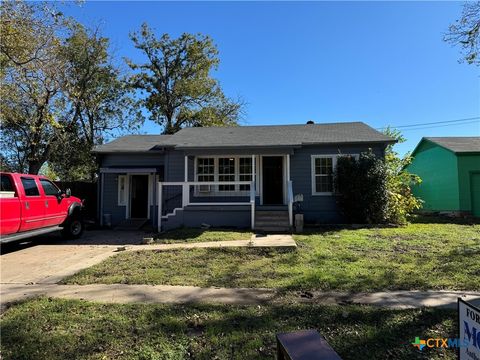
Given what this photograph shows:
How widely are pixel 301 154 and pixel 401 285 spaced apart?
9271mm

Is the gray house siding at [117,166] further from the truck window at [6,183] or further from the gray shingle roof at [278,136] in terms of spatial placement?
the truck window at [6,183]

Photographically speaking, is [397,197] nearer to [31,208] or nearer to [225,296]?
[225,296]

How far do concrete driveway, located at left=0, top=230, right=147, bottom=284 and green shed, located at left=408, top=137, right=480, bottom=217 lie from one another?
1596 centimetres

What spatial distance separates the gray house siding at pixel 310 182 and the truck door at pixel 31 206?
9.11 m

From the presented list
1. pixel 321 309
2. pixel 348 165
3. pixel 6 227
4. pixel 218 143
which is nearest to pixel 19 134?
pixel 218 143

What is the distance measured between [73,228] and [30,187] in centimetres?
279

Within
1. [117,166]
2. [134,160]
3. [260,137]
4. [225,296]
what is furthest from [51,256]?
[260,137]

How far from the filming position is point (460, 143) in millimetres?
19953

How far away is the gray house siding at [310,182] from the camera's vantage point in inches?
560

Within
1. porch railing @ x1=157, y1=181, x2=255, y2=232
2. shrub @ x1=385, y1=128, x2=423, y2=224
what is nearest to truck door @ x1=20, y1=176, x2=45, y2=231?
porch railing @ x1=157, y1=181, x2=255, y2=232

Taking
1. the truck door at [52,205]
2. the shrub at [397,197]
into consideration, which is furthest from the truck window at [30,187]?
the shrub at [397,197]

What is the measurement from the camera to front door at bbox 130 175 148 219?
55.0 feet

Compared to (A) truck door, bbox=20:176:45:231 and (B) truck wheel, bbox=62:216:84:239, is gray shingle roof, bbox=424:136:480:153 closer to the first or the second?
(B) truck wheel, bbox=62:216:84:239

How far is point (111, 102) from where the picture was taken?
26.6 meters
